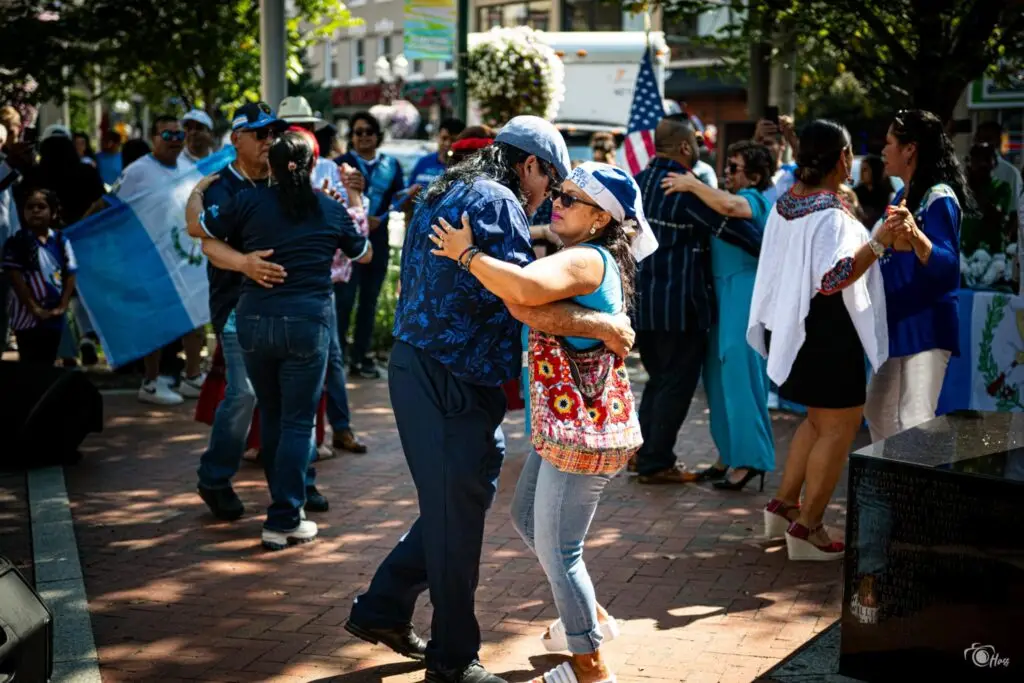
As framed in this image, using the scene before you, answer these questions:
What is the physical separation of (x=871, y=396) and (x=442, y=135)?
505cm

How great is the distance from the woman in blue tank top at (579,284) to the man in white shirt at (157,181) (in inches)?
222

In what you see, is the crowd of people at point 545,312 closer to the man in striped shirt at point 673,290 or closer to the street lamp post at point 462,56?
the man in striped shirt at point 673,290

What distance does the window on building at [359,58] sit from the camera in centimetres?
5403

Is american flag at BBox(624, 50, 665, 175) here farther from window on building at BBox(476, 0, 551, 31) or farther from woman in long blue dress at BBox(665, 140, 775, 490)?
window on building at BBox(476, 0, 551, 31)

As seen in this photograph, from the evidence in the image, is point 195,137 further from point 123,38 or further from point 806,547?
point 806,547

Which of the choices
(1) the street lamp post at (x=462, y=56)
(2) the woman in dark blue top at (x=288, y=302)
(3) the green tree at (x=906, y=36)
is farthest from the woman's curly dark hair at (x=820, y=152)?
(1) the street lamp post at (x=462, y=56)

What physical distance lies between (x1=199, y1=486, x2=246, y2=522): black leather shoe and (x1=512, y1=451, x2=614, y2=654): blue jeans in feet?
8.50

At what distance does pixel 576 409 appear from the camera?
4.08 m

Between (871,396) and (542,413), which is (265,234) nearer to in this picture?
(542,413)

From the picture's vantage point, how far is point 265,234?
5824 mm

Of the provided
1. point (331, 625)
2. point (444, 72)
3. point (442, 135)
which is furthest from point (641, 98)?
point (444, 72)

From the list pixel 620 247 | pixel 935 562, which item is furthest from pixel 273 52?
pixel 935 562

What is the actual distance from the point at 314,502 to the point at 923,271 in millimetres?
3187

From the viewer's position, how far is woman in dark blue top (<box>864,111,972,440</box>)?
5.64 m
